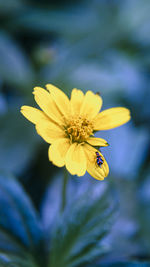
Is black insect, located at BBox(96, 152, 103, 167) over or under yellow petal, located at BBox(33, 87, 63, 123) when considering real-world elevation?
under

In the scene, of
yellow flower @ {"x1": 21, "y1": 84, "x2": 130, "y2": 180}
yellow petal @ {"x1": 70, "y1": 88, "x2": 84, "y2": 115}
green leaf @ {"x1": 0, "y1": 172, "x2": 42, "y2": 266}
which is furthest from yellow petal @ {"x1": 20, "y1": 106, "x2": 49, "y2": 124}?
green leaf @ {"x1": 0, "y1": 172, "x2": 42, "y2": 266}

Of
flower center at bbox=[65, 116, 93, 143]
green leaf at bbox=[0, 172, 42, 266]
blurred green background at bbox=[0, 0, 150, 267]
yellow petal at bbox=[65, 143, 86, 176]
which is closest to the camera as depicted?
yellow petal at bbox=[65, 143, 86, 176]

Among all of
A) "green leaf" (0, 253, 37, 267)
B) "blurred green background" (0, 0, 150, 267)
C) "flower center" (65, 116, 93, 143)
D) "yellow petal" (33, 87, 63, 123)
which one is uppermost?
"blurred green background" (0, 0, 150, 267)

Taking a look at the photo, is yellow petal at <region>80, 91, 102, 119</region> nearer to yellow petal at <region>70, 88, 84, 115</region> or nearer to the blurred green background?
yellow petal at <region>70, 88, 84, 115</region>

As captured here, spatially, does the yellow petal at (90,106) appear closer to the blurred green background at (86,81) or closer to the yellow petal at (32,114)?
the yellow petal at (32,114)

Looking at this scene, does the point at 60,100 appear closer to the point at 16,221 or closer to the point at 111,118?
the point at 111,118

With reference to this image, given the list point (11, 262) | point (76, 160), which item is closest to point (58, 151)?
point (76, 160)

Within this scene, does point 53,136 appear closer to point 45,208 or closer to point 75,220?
point 75,220

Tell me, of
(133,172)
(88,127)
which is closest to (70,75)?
(133,172)
